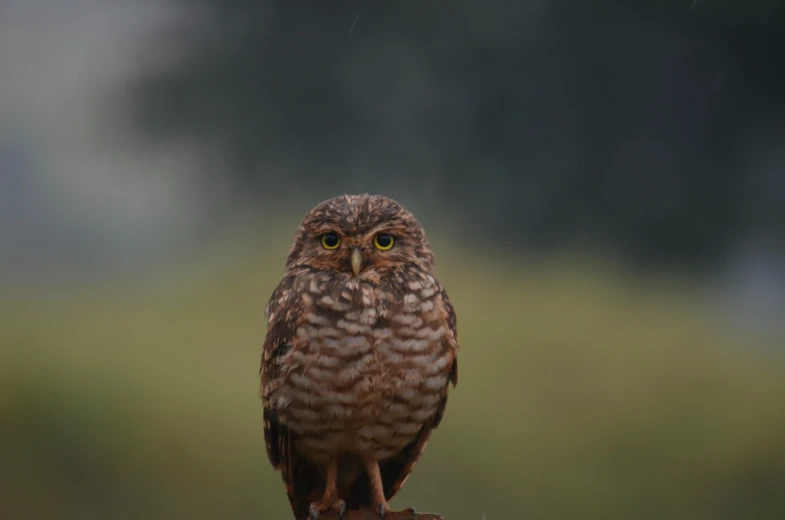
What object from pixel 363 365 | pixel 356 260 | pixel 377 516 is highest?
pixel 356 260

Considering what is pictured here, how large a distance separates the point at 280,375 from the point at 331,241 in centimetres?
40

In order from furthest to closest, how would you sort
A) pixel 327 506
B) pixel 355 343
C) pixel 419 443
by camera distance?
pixel 419 443
pixel 327 506
pixel 355 343

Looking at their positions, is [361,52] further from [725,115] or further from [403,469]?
[403,469]

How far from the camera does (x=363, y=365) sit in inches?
82.8

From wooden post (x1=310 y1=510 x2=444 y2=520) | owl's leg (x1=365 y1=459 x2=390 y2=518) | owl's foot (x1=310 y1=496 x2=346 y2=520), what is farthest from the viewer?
owl's leg (x1=365 y1=459 x2=390 y2=518)

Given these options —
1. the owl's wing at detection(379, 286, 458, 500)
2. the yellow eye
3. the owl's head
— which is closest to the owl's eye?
the owl's head

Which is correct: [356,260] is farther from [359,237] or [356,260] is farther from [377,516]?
[377,516]

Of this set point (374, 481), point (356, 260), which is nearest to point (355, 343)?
point (356, 260)

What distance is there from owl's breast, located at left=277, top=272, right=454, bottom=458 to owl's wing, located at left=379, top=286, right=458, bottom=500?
6 centimetres

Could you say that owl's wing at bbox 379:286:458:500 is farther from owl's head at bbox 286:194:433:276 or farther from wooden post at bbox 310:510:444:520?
wooden post at bbox 310:510:444:520

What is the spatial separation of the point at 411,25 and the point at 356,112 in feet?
1.80

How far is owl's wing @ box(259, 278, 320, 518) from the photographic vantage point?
2193mm

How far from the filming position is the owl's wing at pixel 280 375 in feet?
7.19

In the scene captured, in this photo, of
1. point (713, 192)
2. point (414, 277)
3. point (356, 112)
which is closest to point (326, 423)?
point (414, 277)
